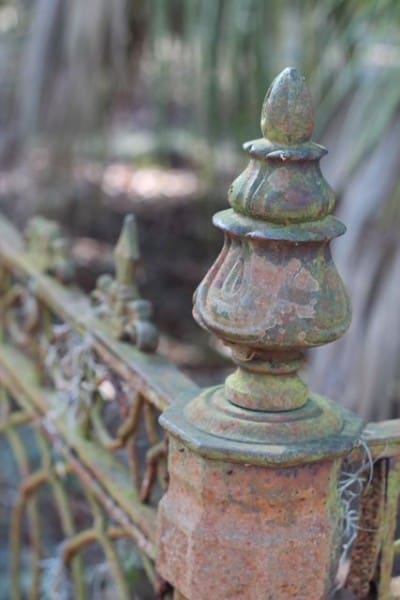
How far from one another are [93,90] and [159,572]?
9.92ft

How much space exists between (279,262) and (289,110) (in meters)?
0.16

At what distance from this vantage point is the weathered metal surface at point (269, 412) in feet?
3.85

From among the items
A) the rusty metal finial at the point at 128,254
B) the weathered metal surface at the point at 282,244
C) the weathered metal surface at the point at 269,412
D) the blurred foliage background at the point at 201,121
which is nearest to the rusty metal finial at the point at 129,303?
the rusty metal finial at the point at 128,254

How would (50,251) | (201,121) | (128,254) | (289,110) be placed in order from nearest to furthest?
(289,110) → (128,254) → (50,251) → (201,121)

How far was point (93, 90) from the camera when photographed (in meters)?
4.18

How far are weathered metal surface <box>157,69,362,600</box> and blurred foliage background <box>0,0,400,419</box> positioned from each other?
1.38m

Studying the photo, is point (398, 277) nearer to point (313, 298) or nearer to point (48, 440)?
point (48, 440)

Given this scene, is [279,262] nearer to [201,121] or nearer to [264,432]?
[264,432]

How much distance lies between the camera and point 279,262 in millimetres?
1182

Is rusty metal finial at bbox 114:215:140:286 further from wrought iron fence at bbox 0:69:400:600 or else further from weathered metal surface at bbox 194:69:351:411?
weathered metal surface at bbox 194:69:351:411

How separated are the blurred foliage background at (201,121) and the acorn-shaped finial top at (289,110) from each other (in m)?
1.53

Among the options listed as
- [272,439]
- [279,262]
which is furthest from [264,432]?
[279,262]

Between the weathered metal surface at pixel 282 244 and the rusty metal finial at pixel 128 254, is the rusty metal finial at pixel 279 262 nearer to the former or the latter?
the weathered metal surface at pixel 282 244

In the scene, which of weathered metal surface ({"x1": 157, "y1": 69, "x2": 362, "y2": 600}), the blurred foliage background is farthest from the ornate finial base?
the blurred foliage background
